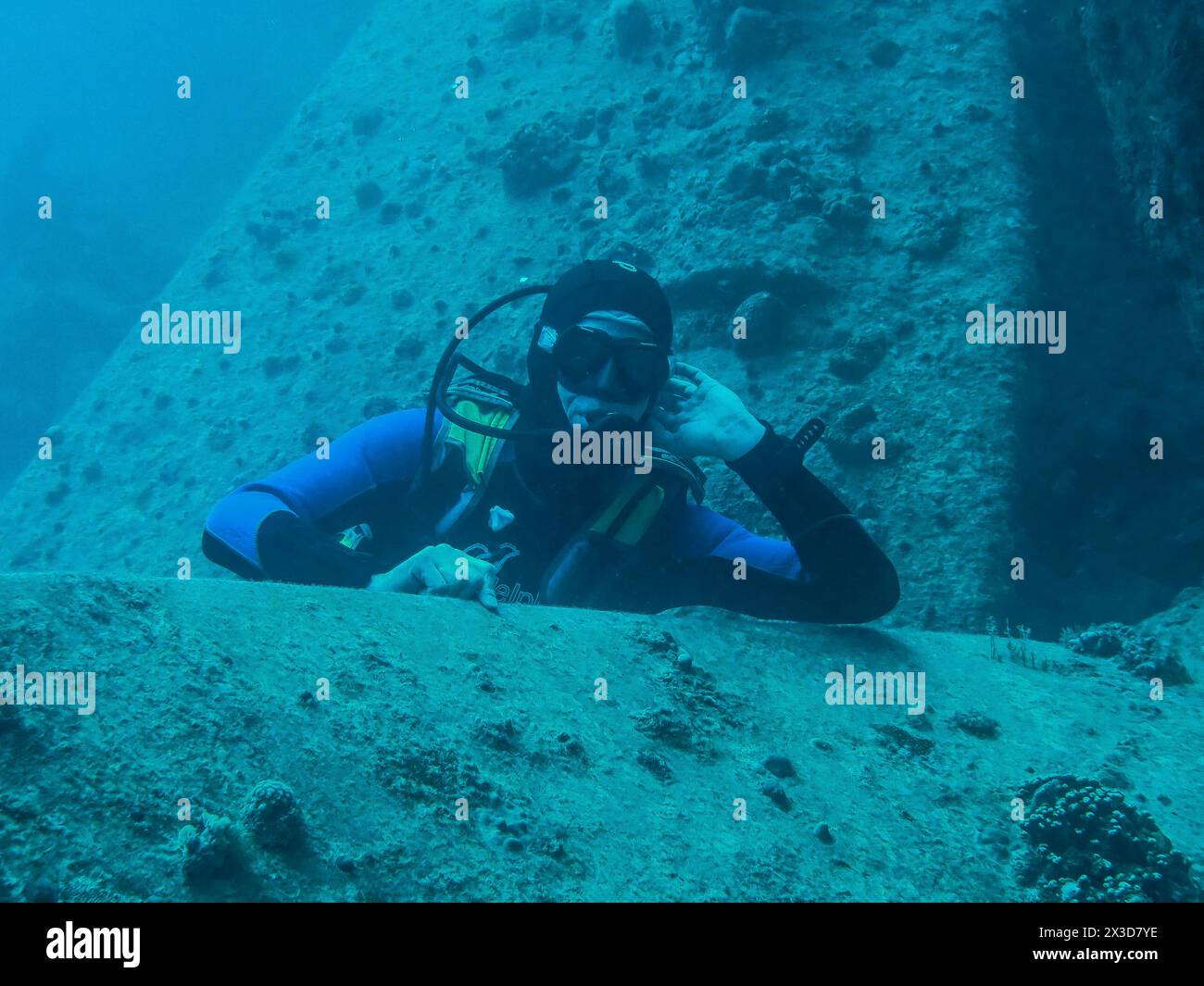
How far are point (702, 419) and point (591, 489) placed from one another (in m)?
0.65

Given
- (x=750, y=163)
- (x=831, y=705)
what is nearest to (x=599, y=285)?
(x=831, y=705)

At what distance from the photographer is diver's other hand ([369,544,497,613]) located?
274cm

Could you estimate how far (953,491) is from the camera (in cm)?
517

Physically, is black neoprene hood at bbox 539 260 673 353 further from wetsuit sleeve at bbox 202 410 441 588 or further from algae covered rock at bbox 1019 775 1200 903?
algae covered rock at bbox 1019 775 1200 903

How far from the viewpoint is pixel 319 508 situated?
349 centimetres

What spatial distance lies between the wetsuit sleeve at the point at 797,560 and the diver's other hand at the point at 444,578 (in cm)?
136

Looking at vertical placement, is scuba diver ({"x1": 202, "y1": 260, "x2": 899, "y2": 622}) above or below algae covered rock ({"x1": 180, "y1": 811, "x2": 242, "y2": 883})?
above

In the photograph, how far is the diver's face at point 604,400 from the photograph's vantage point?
11.5 feet

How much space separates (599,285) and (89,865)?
10.4 feet

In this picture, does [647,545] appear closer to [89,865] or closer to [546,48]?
[89,865]

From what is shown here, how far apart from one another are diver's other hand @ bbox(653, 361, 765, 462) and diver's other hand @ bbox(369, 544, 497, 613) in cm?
124

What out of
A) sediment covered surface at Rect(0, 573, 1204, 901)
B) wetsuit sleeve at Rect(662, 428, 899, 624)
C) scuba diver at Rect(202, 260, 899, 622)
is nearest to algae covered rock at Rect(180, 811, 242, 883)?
sediment covered surface at Rect(0, 573, 1204, 901)

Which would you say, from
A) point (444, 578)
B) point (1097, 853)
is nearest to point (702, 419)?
point (444, 578)

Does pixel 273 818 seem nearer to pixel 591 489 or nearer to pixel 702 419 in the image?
Result: pixel 591 489
